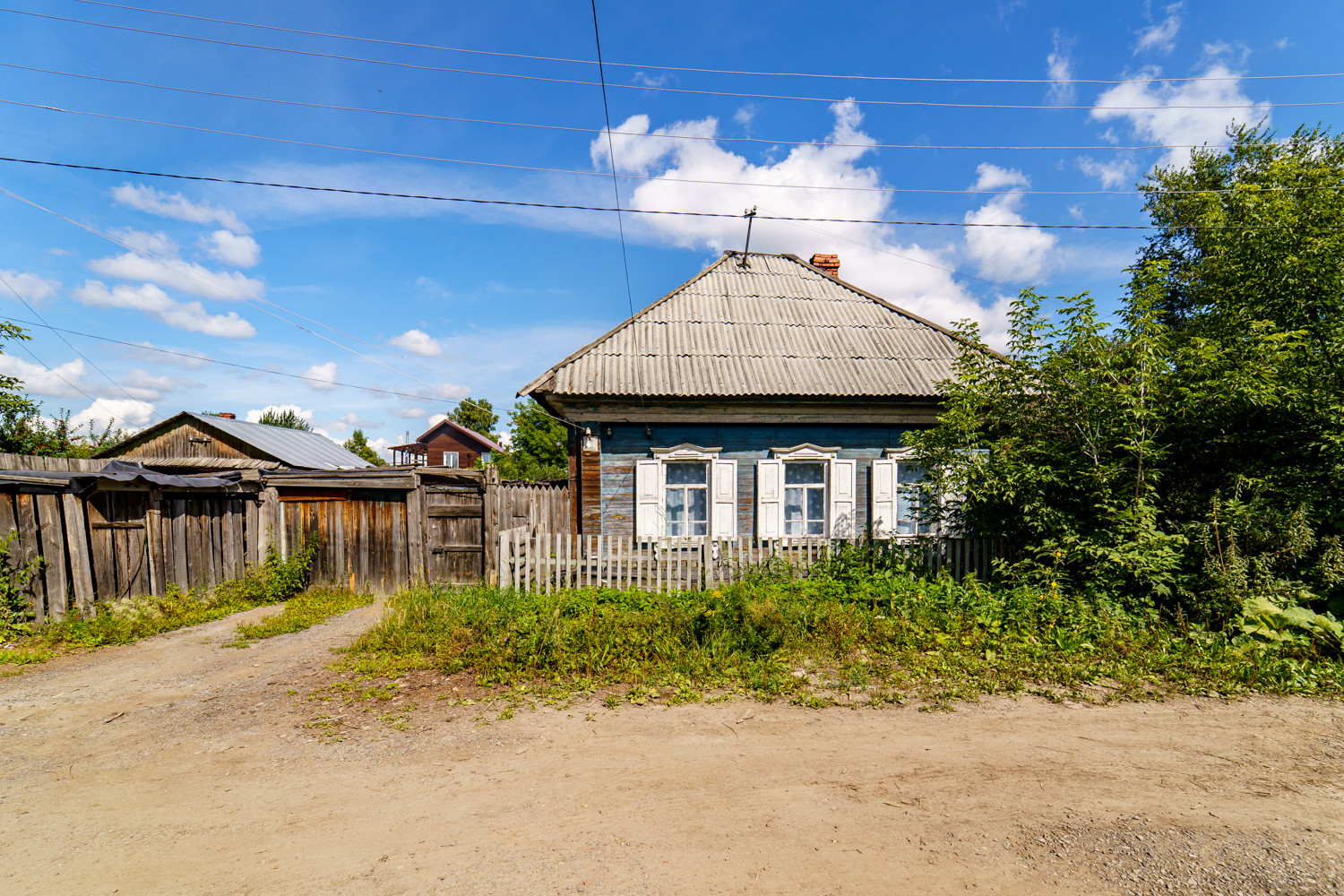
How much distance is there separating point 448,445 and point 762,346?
4474 centimetres

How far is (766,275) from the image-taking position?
13.6 meters

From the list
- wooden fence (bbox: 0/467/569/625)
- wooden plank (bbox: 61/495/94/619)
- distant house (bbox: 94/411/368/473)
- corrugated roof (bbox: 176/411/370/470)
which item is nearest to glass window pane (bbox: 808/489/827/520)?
wooden fence (bbox: 0/467/569/625)

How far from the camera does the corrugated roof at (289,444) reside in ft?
65.2

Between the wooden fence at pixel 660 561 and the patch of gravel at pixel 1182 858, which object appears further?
the wooden fence at pixel 660 561

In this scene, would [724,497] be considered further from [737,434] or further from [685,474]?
[737,434]

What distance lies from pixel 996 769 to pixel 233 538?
9879 mm

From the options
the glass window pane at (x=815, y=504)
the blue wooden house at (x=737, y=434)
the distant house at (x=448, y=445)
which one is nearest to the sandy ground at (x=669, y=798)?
the blue wooden house at (x=737, y=434)

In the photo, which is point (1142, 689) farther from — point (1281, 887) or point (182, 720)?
point (182, 720)

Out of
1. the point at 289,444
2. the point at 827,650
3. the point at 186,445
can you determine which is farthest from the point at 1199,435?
the point at 186,445

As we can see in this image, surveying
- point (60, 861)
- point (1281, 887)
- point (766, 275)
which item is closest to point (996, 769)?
point (1281, 887)

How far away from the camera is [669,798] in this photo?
345cm

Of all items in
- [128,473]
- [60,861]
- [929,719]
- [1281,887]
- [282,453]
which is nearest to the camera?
[1281,887]

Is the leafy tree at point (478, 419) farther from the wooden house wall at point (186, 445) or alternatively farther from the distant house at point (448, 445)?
the wooden house wall at point (186, 445)

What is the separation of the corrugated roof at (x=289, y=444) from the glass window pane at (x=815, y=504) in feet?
56.1
